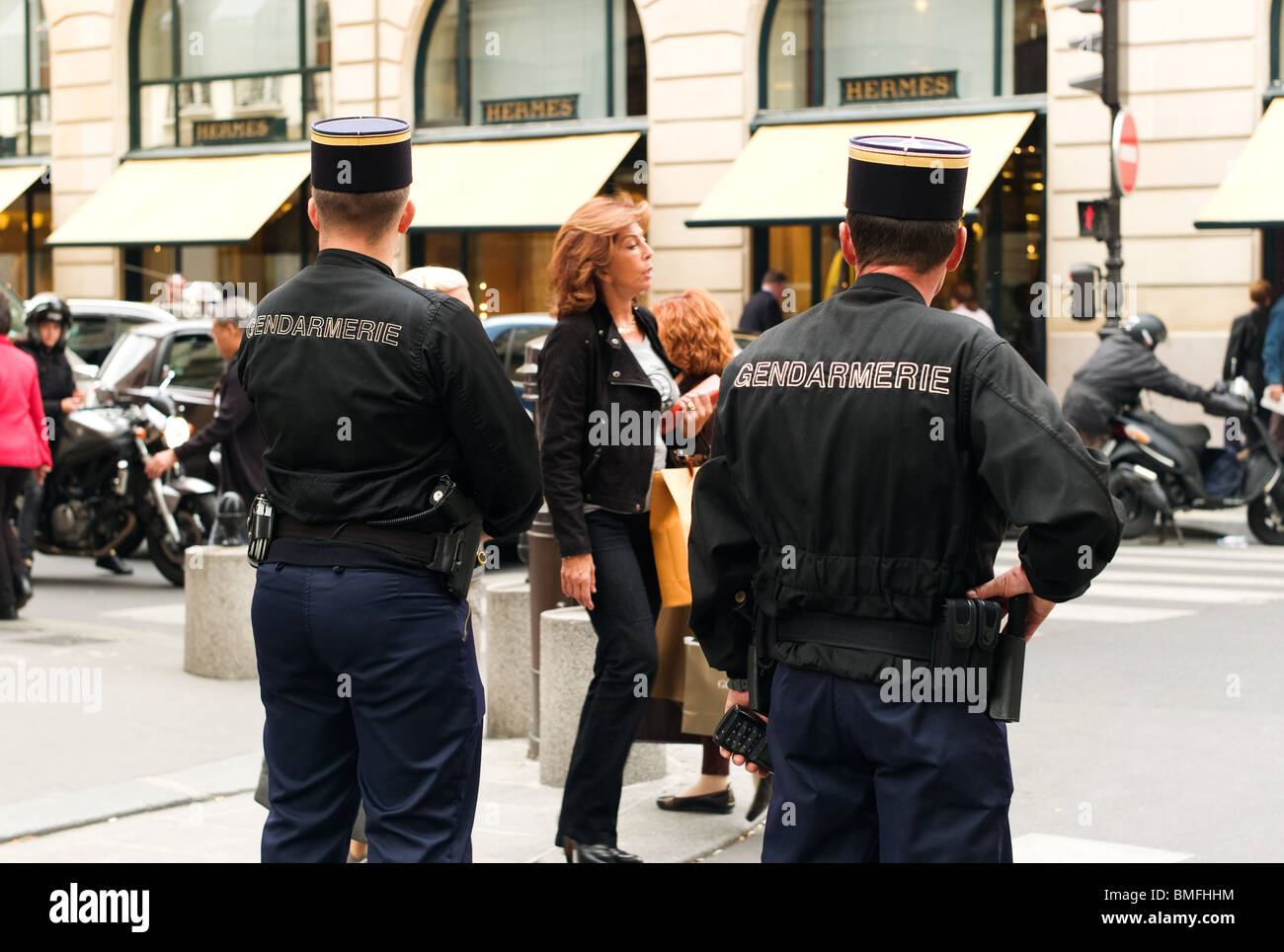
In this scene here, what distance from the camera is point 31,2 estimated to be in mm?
25562

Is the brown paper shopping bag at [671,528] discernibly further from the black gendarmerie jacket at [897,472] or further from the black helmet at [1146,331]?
the black helmet at [1146,331]

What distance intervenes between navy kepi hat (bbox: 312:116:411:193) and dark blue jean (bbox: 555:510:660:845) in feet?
5.34

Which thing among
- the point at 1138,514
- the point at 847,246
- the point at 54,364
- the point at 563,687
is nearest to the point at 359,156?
the point at 847,246

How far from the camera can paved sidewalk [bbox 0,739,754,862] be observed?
514 cm

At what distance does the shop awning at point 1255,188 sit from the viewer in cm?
1588

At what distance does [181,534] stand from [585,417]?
6.74 meters

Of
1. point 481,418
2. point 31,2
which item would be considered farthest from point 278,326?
point 31,2

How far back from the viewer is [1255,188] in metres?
16.2

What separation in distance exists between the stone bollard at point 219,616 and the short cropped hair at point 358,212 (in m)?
4.67

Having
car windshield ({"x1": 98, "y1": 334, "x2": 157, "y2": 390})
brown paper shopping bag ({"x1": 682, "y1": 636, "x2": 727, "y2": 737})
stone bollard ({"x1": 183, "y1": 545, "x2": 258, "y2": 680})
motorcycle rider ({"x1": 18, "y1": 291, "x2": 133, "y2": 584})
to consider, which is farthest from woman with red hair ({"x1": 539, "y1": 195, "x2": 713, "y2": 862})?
car windshield ({"x1": 98, "y1": 334, "x2": 157, "y2": 390})

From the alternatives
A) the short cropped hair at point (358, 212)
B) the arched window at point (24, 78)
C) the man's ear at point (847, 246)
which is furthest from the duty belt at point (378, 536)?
the arched window at point (24, 78)

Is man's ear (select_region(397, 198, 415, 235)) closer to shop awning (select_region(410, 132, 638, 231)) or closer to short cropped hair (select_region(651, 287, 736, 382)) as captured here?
short cropped hair (select_region(651, 287, 736, 382))
